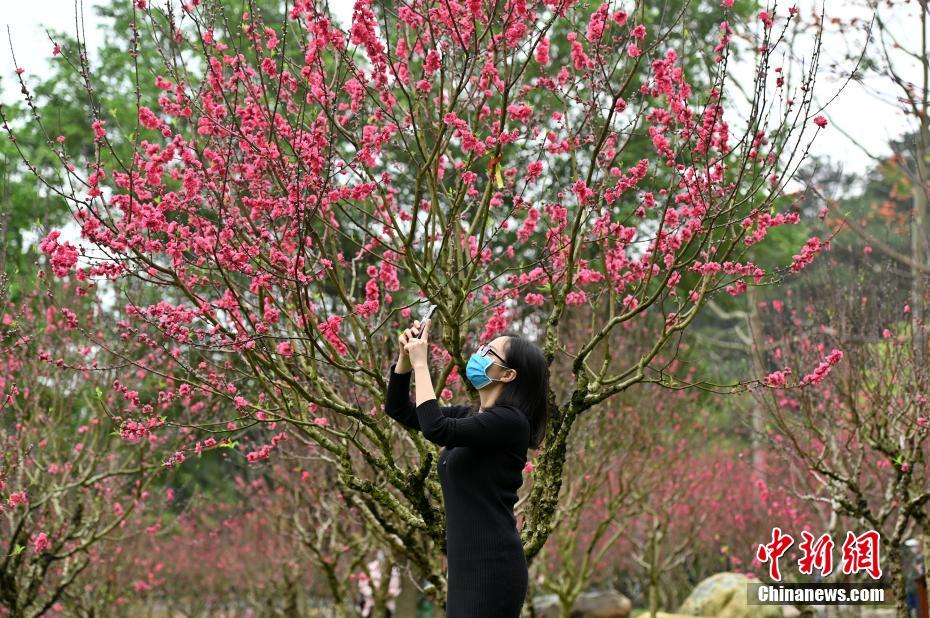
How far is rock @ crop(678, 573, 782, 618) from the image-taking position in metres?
14.2

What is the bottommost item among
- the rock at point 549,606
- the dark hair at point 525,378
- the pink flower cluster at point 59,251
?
the rock at point 549,606

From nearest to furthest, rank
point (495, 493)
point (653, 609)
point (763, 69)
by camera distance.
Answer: point (495, 493), point (763, 69), point (653, 609)

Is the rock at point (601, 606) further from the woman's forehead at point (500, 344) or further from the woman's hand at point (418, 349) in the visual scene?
the woman's hand at point (418, 349)

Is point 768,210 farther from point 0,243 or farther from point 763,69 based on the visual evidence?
point 0,243

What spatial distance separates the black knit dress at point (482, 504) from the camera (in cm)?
308

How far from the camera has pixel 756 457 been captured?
20.2 metres

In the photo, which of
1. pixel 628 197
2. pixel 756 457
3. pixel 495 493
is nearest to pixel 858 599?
pixel 495 493

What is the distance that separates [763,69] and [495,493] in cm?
262

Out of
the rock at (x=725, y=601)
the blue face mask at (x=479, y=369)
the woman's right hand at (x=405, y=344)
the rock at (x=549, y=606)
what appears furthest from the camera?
the rock at (x=549, y=606)

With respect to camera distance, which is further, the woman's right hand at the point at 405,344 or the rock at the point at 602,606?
the rock at the point at 602,606

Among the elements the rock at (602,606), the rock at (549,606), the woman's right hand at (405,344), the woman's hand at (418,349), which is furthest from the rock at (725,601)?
the woman's hand at (418,349)

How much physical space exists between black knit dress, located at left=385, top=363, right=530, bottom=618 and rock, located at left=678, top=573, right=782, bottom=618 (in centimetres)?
1213

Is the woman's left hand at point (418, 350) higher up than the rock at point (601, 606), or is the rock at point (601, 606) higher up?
the woman's left hand at point (418, 350)

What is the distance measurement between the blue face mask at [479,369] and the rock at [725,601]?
1218 cm
